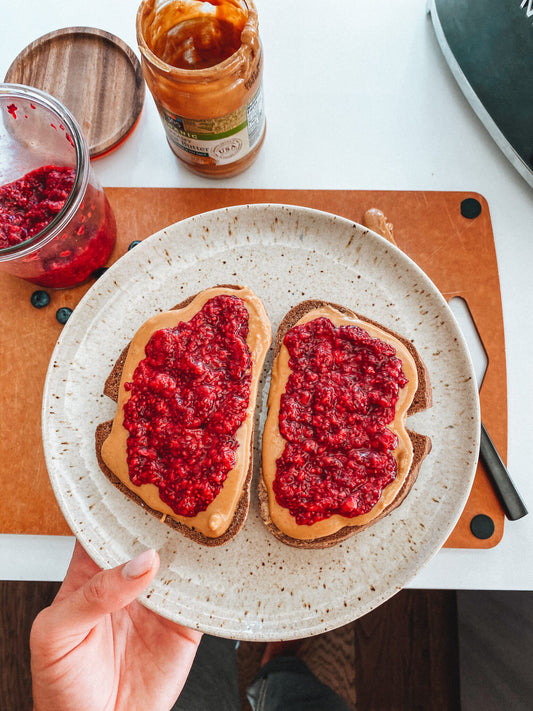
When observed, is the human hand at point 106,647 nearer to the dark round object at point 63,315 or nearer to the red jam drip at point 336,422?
the red jam drip at point 336,422

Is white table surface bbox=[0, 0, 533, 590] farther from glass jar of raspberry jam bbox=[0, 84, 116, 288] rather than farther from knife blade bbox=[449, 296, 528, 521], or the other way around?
glass jar of raspberry jam bbox=[0, 84, 116, 288]

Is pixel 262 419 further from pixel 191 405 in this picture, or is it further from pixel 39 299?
pixel 39 299

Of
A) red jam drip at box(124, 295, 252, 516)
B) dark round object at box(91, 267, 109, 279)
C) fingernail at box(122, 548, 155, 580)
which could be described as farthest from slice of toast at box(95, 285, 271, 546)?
dark round object at box(91, 267, 109, 279)

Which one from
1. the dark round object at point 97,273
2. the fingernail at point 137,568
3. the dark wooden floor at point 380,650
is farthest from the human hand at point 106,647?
the dark wooden floor at point 380,650

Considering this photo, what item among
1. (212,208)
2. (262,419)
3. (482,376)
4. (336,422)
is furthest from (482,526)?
(212,208)

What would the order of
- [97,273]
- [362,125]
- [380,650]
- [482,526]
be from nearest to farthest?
[482,526] < [97,273] < [362,125] < [380,650]

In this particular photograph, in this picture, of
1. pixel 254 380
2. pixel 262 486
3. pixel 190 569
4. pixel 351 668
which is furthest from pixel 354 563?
pixel 351 668
